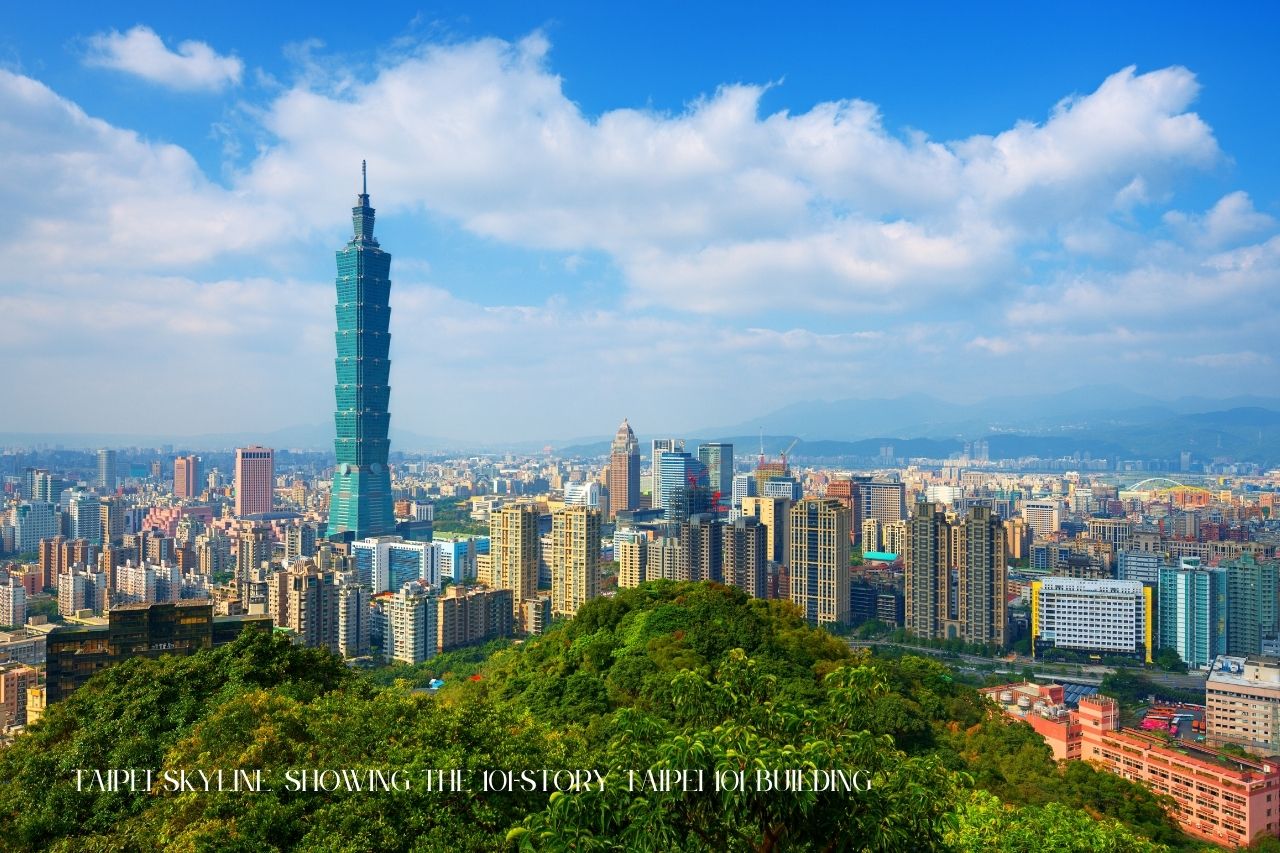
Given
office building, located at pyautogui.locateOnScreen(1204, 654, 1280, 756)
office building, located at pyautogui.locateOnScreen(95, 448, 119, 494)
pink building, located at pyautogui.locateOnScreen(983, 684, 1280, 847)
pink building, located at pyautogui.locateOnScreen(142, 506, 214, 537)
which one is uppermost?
office building, located at pyautogui.locateOnScreen(95, 448, 119, 494)

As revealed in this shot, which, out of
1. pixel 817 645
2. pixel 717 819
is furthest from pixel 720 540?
pixel 717 819

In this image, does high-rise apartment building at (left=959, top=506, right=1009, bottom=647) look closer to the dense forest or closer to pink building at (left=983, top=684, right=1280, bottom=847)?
pink building at (left=983, top=684, right=1280, bottom=847)

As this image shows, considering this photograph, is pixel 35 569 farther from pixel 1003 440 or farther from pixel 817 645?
pixel 1003 440

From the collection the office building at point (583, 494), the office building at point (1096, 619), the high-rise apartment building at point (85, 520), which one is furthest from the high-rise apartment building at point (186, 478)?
the office building at point (1096, 619)

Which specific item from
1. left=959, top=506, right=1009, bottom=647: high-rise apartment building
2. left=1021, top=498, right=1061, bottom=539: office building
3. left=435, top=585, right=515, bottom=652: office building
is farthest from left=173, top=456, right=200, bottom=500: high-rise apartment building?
left=959, top=506, right=1009, bottom=647: high-rise apartment building

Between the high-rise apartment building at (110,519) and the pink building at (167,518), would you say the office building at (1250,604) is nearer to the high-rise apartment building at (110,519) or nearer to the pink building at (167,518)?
the pink building at (167,518)

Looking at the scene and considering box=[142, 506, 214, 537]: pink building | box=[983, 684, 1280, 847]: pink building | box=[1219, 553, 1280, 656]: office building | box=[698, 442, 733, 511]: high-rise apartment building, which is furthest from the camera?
box=[698, 442, 733, 511]: high-rise apartment building
